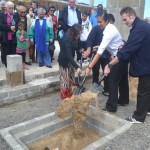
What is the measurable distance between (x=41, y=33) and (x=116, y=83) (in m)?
3.14

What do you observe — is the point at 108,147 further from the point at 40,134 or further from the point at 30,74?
the point at 30,74

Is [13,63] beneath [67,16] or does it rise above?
beneath

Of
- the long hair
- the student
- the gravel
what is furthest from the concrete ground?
the long hair

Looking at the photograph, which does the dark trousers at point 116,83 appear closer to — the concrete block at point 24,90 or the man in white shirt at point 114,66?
the man in white shirt at point 114,66

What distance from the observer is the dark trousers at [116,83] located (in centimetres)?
474

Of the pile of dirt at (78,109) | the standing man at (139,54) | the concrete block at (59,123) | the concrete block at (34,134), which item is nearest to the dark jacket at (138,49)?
the standing man at (139,54)

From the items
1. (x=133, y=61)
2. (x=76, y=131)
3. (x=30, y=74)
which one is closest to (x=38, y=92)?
(x=30, y=74)

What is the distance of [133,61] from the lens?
4.37 meters

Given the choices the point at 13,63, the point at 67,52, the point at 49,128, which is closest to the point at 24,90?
the point at 13,63

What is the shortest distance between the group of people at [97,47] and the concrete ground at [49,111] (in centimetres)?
23

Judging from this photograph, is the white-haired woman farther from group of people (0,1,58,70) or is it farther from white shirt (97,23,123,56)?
white shirt (97,23,123,56)

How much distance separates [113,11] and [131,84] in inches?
99.8

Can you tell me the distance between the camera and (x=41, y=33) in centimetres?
709

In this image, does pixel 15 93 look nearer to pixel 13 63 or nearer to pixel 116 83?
pixel 13 63
